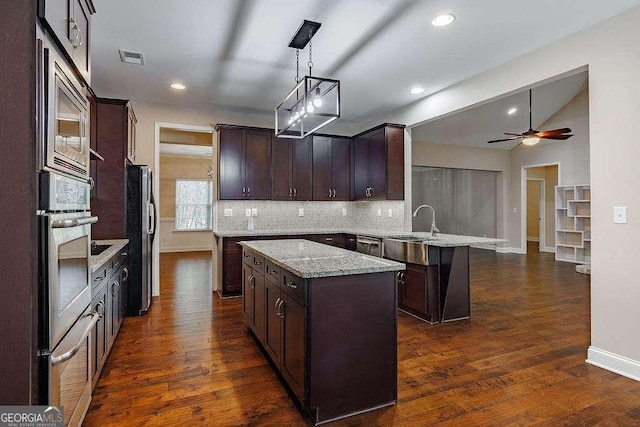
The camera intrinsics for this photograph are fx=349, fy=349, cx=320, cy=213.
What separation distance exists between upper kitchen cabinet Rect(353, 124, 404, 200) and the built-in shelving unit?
5.01 metres

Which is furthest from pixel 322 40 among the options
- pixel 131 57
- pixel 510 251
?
→ pixel 510 251

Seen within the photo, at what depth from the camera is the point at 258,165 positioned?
5.17 meters

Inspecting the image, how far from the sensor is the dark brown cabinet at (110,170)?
3584 mm

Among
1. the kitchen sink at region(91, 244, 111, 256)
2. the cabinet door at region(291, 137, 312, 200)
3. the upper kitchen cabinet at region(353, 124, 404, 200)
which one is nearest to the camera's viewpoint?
the kitchen sink at region(91, 244, 111, 256)

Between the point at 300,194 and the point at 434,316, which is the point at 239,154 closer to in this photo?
the point at 300,194

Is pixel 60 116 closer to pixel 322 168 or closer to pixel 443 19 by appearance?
pixel 443 19

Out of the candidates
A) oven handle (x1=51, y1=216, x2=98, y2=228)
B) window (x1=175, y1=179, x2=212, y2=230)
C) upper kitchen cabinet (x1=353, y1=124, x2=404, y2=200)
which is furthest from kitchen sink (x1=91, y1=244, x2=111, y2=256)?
window (x1=175, y1=179, x2=212, y2=230)

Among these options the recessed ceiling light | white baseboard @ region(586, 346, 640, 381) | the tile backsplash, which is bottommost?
white baseboard @ region(586, 346, 640, 381)

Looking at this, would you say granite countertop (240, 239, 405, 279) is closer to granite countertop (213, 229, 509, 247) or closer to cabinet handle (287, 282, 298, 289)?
cabinet handle (287, 282, 298, 289)

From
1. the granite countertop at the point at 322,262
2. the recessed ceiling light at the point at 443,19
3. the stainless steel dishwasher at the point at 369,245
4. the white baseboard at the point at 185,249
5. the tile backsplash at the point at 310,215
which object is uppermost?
the recessed ceiling light at the point at 443,19

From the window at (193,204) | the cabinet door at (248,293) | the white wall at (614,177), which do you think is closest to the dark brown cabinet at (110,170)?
the cabinet door at (248,293)

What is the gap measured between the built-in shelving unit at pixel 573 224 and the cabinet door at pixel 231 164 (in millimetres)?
7157

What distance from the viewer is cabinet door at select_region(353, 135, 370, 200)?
18.1ft

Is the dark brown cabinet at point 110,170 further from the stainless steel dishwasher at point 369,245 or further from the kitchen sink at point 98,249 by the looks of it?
the stainless steel dishwasher at point 369,245
